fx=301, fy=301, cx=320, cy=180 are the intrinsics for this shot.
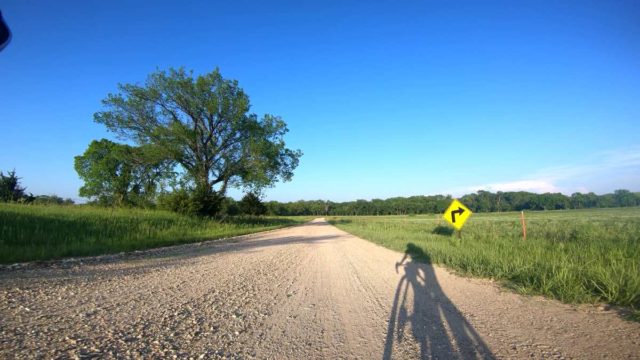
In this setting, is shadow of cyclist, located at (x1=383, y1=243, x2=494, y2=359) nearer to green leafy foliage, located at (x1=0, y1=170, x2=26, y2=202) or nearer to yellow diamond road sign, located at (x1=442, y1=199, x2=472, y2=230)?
yellow diamond road sign, located at (x1=442, y1=199, x2=472, y2=230)

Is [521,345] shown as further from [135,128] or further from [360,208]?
[360,208]

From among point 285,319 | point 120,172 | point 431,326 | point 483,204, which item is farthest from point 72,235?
point 483,204

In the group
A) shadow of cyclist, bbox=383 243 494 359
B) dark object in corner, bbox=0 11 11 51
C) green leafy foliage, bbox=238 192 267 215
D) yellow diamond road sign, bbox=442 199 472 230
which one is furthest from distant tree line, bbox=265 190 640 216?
dark object in corner, bbox=0 11 11 51

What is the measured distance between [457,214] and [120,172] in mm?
44956

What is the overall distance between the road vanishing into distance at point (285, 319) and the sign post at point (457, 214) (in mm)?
7608

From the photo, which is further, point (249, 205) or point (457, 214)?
point (249, 205)

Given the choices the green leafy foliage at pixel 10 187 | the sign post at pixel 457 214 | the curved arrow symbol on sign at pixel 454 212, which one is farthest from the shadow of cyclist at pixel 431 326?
the green leafy foliage at pixel 10 187

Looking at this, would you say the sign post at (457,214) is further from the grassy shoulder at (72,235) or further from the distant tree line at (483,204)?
the distant tree line at (483,204)

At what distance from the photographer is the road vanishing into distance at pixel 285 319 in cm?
315

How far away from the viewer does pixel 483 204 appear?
102125 mm

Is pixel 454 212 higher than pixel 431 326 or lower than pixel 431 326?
higher

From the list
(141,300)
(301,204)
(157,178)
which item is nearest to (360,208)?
(301,204)

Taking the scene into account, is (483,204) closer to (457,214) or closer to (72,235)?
(457,214)

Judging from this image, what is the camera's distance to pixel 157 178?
30422mm
